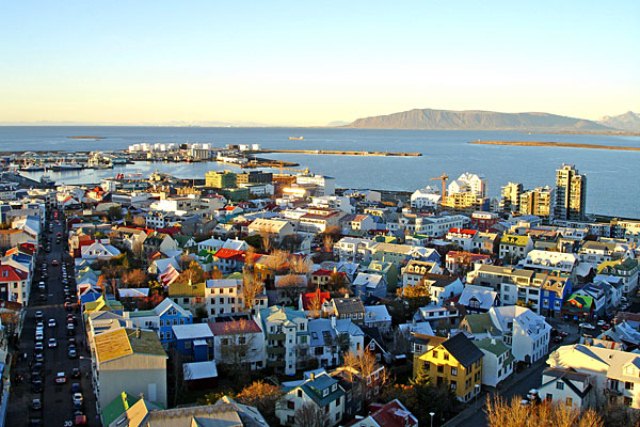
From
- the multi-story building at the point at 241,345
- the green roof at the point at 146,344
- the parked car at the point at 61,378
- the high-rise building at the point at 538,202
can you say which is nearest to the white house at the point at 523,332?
the multi-story building at the point at 241,345

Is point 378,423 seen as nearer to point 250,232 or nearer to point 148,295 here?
point 148,295

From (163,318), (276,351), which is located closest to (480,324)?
(276,351)

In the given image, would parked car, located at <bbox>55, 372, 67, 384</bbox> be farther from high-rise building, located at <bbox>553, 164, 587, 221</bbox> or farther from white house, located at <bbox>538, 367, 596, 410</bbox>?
high-rise building, located at <bbox>553, 164, 587, 221</bbox>

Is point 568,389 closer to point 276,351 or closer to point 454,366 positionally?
point 454,366

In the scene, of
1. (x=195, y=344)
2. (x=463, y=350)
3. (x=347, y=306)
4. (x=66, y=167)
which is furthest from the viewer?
(x=66, y=167)

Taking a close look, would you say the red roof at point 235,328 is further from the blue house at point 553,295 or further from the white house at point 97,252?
the white house at point 97,252

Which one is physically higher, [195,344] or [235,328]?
[235,328]

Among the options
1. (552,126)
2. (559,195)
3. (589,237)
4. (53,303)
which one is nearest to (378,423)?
(53,303)
